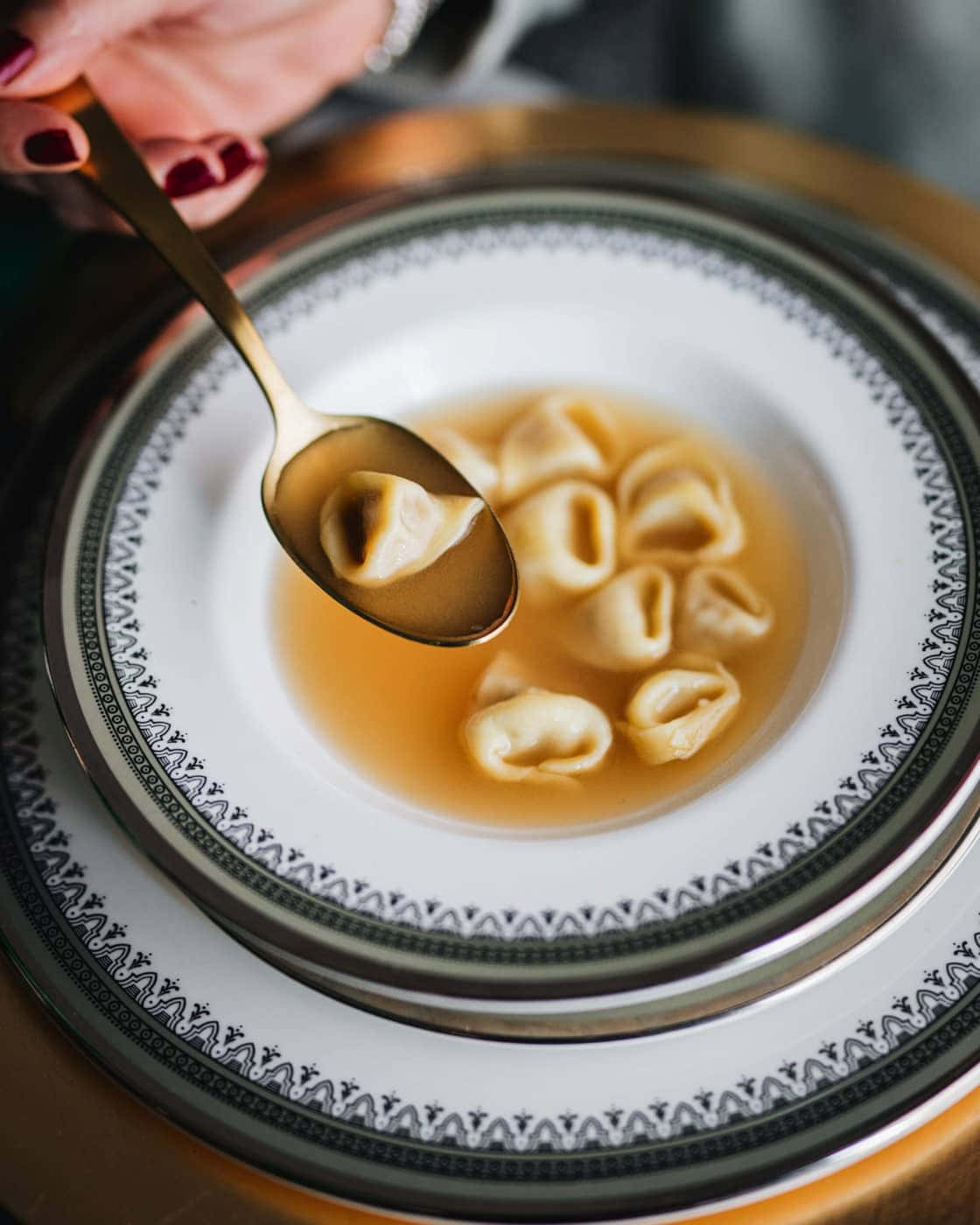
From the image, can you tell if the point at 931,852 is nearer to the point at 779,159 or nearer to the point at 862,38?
the point at 779,159

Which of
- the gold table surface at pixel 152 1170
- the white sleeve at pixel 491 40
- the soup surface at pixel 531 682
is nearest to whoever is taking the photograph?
the gold table surface at pixel 152 1170

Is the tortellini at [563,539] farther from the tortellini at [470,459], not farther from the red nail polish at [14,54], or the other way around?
the red nail polish at [14,54]

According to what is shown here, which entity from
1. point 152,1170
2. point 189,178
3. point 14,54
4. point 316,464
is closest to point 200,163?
point 189,178

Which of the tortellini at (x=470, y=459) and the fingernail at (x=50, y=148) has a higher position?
the fingernail at (x=50, y=148)

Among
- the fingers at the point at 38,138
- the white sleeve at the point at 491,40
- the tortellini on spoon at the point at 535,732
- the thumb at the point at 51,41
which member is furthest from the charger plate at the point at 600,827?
the white sleeve at the point at 491,40

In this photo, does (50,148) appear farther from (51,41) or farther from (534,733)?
(534,733)

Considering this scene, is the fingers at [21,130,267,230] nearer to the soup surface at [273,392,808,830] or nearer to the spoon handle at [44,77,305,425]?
the spoon handle at [44,77,305,425]
